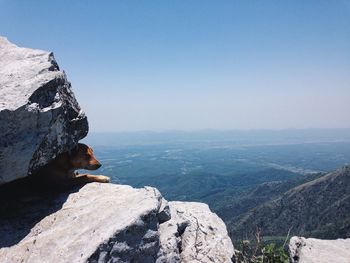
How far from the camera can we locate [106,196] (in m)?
9.38

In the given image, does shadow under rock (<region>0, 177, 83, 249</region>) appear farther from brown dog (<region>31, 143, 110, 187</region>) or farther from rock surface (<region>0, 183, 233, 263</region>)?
brown dog (<region>31, 143, 110, 187</region>)

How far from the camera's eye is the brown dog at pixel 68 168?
10.3 metres

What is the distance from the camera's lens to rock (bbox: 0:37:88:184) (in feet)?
24.2

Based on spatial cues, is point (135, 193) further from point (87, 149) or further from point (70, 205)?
point (87, 149)

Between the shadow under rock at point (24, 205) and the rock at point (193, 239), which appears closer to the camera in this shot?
the shadow under rock at point (24, 205)

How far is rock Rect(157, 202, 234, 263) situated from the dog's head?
8.99 feet

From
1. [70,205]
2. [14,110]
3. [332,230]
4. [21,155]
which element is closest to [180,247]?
[70,205]

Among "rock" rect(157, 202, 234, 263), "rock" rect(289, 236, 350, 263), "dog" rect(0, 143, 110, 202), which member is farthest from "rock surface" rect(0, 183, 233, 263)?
"rock" rect(289, 236, 350, 263)

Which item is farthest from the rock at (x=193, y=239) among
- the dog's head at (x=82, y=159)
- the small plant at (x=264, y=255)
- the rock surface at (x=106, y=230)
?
the dog's head at (x=82, y=159)

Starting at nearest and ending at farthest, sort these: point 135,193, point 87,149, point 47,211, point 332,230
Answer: point 47,211
point 135,193
point 87,149
point 332,230

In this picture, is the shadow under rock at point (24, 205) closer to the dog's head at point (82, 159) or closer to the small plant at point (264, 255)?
the dog's head at point (82, 159)

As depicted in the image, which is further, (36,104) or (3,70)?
(3,70)

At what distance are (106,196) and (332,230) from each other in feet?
652

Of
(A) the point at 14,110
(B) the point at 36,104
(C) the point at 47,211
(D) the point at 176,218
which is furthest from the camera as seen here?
(D) the point at 176,218
